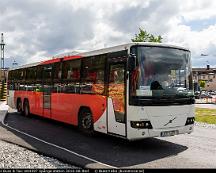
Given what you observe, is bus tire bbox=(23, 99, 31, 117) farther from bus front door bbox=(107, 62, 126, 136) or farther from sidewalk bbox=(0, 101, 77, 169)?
bus front door bbox=(107, 62, 126, 136)

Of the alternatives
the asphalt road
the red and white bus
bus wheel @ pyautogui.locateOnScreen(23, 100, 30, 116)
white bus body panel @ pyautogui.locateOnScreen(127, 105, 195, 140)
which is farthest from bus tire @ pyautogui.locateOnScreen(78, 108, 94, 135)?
bus wheel @ pyautogui.locateOnScreen(23, 100, 30, 116)

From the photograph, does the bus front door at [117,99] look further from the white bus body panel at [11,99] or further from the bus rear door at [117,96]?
the white bus body panel at [11,99]

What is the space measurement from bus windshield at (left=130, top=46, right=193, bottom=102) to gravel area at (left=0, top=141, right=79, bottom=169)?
2.97 meters

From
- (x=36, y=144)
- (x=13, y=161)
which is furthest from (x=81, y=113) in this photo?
(x=13, y=161)

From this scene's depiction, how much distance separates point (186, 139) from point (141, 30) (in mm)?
30847

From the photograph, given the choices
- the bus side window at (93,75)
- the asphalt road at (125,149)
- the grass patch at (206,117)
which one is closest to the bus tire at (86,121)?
the asphalt road at (125,149)

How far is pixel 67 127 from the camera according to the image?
50.7ft

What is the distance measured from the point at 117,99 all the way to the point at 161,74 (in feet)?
4.88

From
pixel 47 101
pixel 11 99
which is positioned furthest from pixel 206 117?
pixel 11 99

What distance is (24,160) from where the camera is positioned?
8555 mm

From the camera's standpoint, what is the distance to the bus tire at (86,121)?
12.5 metres

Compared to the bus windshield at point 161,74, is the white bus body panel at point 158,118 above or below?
below

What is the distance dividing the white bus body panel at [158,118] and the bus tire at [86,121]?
2732 millimetres

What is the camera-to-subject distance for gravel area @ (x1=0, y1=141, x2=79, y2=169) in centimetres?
798
